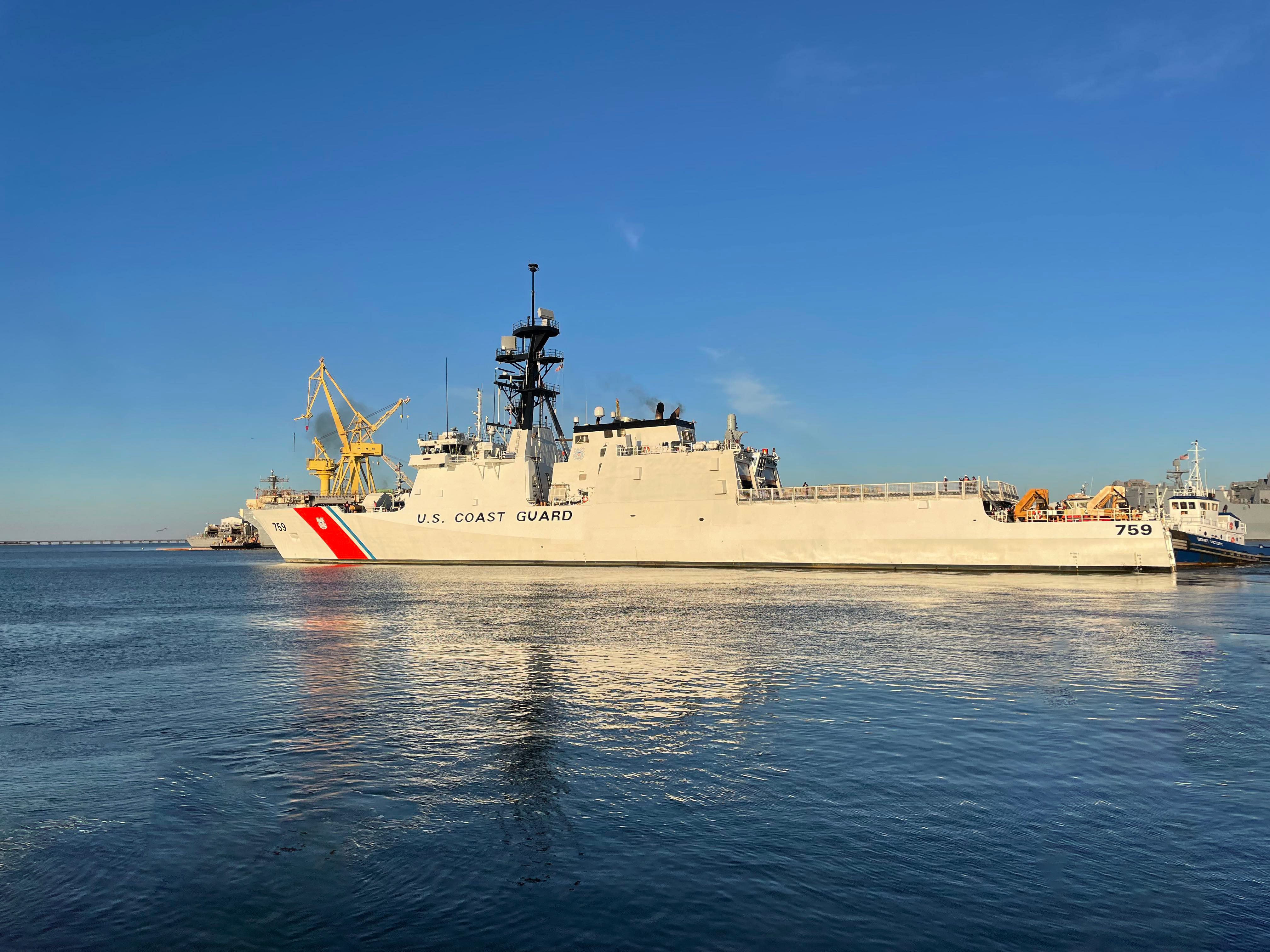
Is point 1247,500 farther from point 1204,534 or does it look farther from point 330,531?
point 330,531

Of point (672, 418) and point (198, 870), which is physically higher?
point (672, 418)

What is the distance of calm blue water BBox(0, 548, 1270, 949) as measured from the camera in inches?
200

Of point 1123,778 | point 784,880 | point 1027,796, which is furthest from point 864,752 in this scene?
point 784,880

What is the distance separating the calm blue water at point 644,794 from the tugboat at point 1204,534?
32.1m

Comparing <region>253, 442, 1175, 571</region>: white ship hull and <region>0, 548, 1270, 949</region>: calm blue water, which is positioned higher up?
<region>253, 442, 1175, 571</region>: white ship hull

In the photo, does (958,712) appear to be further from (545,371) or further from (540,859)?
(545,371)

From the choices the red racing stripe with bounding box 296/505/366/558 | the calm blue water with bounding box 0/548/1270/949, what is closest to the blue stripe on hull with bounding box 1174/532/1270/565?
the calm blue water with bounding box 0/548/1270/949

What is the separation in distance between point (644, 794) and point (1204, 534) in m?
53.6

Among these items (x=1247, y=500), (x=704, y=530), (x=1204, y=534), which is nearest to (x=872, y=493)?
(x=704, y=530)

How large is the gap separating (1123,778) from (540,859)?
597 cm

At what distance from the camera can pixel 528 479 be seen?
43438mm

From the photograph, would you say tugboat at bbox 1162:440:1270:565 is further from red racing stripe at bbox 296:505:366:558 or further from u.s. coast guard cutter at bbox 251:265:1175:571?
red racing stripe at bbox 296:505:366:558

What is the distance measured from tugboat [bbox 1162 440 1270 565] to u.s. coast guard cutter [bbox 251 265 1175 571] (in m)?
8.70

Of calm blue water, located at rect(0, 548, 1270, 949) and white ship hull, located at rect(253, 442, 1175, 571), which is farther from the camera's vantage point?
white ship hull, located at rect(253, 442, 1175, 571)
